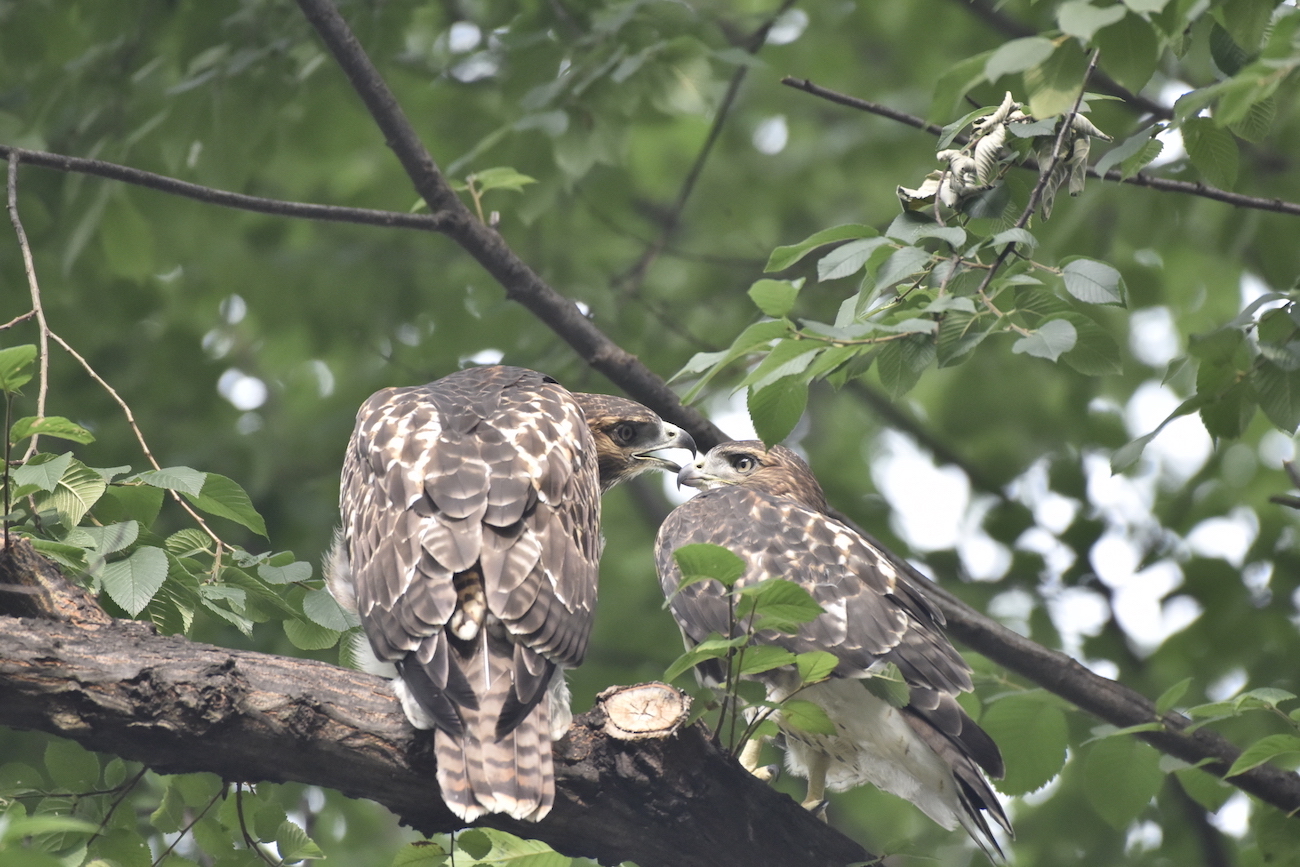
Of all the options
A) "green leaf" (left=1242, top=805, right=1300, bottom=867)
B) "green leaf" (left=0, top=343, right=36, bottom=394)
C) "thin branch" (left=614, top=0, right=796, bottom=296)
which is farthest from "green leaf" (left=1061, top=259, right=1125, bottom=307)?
"thin branch" (left=614, top=0, right=796, bottom=296)

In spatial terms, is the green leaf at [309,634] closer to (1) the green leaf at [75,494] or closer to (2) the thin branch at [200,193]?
(1) the green leaf at [75,494]

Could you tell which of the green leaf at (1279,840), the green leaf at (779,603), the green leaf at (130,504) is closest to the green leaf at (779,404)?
the green leaf at (779,603)

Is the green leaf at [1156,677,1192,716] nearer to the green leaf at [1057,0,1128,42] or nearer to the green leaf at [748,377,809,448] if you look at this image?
the green leaf at [748,377,809,448]

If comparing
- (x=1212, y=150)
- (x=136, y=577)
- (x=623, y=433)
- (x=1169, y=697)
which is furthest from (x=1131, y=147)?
(x=623, y=433)

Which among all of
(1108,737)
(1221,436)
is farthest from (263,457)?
(1221,436)

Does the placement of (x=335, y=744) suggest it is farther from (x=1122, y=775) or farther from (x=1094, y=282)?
(x=1122, y=775)

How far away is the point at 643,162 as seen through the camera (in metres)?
9.35

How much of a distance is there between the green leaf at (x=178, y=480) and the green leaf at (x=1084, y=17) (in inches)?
82.3

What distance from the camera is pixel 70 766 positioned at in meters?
3.21

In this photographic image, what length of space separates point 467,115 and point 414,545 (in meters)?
4.30

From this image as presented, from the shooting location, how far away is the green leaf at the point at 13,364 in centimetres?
270

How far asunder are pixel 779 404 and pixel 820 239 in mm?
359

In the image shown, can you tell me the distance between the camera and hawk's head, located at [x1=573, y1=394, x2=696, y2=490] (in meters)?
5.30

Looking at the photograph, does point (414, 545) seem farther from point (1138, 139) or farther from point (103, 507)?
point (1138, 139)
